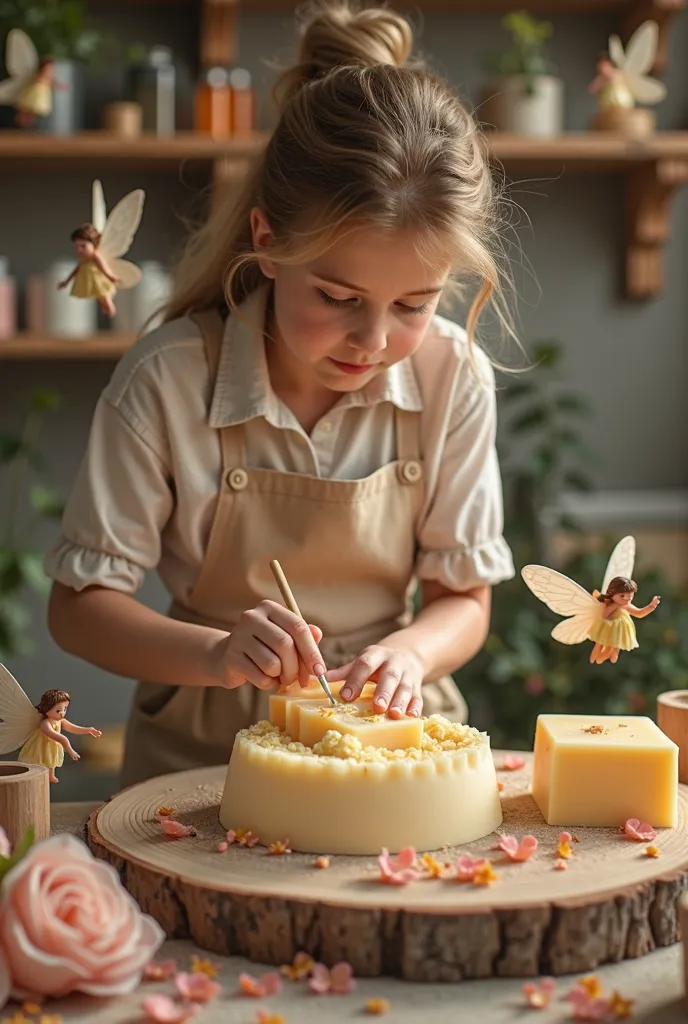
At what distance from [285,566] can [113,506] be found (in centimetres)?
23

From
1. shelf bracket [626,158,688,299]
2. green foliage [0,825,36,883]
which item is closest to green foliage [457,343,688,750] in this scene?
shelf bracket [626,158,688,299]

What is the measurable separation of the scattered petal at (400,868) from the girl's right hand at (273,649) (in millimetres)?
231

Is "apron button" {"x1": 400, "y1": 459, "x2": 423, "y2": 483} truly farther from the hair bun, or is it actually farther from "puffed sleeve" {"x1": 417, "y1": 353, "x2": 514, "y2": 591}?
the hair bun

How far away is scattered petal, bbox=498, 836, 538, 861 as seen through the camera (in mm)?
1186

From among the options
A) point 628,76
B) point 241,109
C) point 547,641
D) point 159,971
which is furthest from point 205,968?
point 241,109

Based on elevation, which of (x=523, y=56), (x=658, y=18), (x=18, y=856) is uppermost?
(x=658, y=18)

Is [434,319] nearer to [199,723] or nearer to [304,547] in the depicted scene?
[304,547]

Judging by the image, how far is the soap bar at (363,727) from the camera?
1286mm

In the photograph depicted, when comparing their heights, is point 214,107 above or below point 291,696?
above

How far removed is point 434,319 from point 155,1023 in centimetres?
104

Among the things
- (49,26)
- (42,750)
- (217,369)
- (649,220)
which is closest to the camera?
(42,750)

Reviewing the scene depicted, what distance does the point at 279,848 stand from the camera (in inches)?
47.7

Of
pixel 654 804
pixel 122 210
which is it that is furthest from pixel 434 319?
pixel 654 804

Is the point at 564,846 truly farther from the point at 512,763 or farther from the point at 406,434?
the point at 406,434
